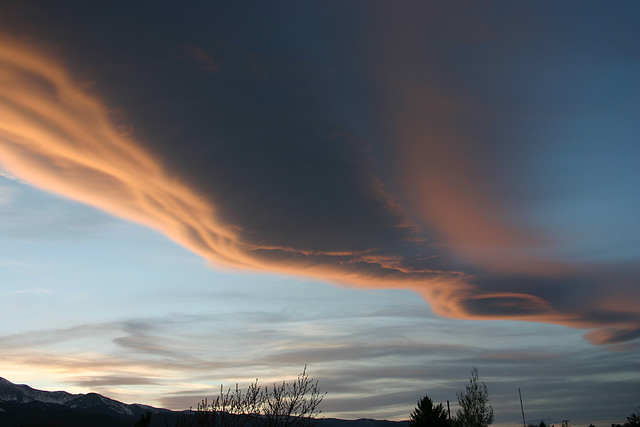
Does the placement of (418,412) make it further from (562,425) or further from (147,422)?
(562,425)

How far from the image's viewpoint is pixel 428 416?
132 feet

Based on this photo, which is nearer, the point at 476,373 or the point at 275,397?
the point at 275,397

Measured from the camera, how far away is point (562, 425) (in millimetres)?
114000

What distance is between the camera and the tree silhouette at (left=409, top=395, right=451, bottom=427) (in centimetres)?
3997

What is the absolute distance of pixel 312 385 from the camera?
21172mm

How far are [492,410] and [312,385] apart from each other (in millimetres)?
34094

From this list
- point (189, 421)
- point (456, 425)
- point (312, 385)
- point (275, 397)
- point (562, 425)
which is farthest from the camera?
point (562, 425)

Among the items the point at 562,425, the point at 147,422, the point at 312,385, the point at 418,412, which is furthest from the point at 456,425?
the point at 562,425

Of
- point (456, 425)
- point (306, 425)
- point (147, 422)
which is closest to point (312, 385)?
point (306, 425)

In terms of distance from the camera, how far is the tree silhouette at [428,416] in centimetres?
3997

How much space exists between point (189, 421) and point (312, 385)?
18.7 ft

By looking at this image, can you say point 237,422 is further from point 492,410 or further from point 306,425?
point 492,410

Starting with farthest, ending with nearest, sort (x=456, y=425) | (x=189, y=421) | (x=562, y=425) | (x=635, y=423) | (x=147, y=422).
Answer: (x=562, y=425)
(x=456, y=425)
(x=635, y=423)
(x=189, y=421)
(x=147, y=422)

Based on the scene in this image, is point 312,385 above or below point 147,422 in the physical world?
above
